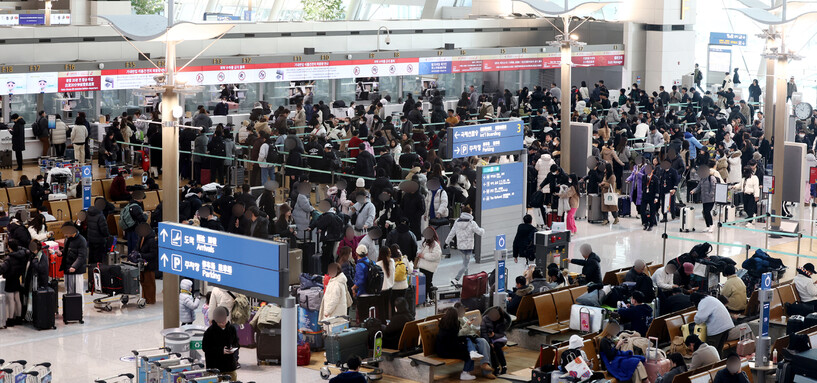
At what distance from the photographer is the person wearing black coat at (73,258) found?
1634 cm

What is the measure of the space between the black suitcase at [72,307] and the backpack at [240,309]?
270 centimetres

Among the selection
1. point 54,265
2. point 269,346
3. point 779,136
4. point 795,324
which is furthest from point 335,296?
point 779,136

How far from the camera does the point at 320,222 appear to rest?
59.9 ft

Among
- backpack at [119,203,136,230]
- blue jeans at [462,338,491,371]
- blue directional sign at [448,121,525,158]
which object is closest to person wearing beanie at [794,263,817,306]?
blue jeans at [462,338,491,371]

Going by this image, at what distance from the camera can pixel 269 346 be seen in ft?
47.3

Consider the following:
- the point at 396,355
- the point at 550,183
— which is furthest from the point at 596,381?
the point at 550,183

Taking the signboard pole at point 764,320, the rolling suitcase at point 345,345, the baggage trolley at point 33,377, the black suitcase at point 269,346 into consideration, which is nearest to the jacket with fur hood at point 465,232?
the rolling suitcase at point 345,345

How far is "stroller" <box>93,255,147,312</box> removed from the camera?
55.6 feet

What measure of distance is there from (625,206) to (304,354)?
11088mm

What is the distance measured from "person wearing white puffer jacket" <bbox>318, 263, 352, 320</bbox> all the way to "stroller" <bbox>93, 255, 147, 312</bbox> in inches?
138

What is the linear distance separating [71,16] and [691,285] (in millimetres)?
25339

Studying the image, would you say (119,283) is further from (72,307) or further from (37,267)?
(37,267)

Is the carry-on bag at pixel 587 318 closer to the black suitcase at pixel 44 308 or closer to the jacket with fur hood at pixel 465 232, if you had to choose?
the jacket with fur hood at pixel 465 232

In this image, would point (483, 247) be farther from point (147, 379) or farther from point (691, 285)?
point (147, 379)
